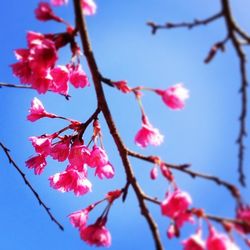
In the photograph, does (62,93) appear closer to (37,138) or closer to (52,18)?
(37,138)

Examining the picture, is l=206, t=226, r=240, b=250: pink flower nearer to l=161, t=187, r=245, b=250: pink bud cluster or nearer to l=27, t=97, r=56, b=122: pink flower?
l=161, t=187, r=245, b=250: pink bud cluster

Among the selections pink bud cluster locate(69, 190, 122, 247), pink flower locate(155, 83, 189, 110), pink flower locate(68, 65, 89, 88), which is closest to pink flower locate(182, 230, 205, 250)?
pink bud cluster locate(69, 190, 122, 247)

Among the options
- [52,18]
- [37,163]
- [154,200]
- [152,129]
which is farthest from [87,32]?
[37,163]

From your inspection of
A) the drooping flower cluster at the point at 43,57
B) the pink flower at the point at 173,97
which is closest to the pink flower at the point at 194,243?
the pink flower at the point at 173,97

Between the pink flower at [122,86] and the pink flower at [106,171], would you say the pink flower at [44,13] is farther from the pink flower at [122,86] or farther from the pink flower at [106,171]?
the pink flower at [106,171]

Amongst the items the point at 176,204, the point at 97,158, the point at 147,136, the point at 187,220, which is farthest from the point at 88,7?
the point at 187,220
